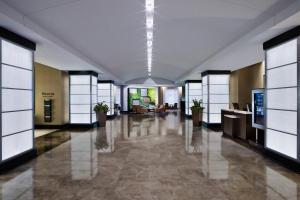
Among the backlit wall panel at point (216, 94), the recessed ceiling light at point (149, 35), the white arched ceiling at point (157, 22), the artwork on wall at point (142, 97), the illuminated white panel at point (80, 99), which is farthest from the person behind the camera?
the artwork on wall at point (142, 97)

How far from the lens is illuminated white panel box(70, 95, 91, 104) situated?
12250 mm

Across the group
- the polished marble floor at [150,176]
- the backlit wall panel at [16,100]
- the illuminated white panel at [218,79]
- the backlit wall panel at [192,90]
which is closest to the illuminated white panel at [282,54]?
the polished marble floor at [150,176]

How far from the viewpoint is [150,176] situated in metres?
4.49

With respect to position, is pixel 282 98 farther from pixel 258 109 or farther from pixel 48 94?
pixel 48 94

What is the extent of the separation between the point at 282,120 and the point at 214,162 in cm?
190

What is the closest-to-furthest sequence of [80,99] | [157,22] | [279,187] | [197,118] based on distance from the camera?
[279,187]
[157,22]
[80,99]
[197,118]

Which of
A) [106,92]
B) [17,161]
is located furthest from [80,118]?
[17,161]

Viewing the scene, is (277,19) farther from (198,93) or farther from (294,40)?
(198,93)

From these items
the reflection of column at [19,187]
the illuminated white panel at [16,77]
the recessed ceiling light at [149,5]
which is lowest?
the reflection of column at [19,187]

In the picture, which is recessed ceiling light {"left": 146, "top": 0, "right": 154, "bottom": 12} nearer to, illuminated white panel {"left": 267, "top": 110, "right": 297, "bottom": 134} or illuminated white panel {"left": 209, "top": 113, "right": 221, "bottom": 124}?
illuminated white panel {"left": 267, "top": 110, "right": 297, "bottom": 134}

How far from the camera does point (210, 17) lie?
18.5 ft

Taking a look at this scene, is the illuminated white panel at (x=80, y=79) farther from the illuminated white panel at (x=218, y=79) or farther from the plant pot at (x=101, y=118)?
the illuminated white panel at (x=218, y=79)

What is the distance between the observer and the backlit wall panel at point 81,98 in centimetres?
1217

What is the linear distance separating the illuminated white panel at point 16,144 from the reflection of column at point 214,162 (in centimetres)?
426
